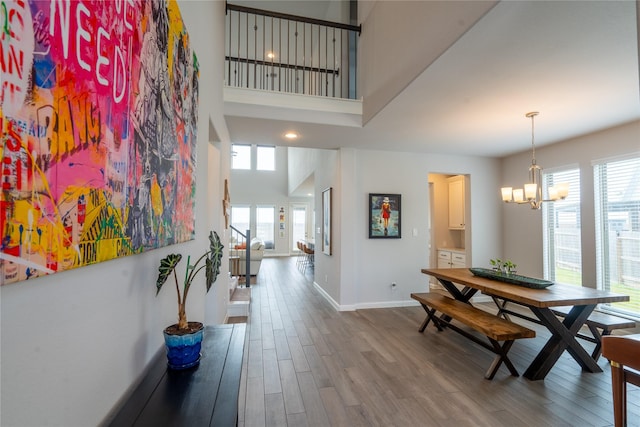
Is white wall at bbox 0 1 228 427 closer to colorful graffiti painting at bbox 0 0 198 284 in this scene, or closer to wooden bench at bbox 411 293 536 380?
colorful graffiti painting at bbox 0 0 198 284

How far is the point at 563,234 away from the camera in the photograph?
4.22m

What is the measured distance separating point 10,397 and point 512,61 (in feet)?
9.59

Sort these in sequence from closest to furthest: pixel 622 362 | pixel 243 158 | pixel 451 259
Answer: pixel 622 362
pixel 451 259
pixel 243 158

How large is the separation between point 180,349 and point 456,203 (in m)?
6.02

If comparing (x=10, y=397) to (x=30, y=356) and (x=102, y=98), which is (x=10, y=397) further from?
(x=102, y=98)

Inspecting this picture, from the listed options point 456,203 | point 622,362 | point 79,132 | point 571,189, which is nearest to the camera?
point 79,132

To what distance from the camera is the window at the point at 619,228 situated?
3373mm

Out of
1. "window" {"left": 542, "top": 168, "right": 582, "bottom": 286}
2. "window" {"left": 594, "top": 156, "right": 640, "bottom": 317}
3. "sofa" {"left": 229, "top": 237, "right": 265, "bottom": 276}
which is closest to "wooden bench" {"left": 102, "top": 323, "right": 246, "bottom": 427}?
"window" {"left": 594, "top": 156, "right": 640, "bottom": 317}

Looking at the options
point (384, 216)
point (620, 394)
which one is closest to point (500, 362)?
point (620, 394)

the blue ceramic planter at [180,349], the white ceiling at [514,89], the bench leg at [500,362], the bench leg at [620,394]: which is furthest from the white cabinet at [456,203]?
the blue ceramic planter at [180,349]

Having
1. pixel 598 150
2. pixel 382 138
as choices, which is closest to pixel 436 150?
pixel 382 138

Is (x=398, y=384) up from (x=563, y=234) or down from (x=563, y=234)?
down

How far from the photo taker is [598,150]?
376cm

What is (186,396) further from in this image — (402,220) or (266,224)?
(266,224)
